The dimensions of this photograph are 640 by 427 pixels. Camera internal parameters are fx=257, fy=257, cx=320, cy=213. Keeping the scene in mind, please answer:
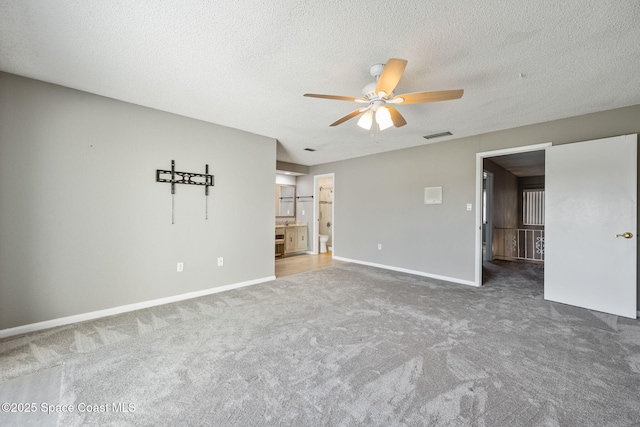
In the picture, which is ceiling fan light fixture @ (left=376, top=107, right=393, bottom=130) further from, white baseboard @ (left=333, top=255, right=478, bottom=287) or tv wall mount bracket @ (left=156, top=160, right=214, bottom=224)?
white baseboard @ (left=333, top=255, right=478, bottom=287)

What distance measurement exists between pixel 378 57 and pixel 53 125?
3.25 meters

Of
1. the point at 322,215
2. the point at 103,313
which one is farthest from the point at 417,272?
the point at 103,313

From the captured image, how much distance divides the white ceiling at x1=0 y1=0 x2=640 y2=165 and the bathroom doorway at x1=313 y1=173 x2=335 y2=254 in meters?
3.97

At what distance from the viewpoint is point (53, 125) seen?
8.58ft

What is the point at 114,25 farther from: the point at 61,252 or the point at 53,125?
the point at 61,252

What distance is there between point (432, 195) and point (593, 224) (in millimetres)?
2060

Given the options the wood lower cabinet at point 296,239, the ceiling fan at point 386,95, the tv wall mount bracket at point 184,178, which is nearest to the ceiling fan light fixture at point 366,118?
the ceiling fan at point 386,95

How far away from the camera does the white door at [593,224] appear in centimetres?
291

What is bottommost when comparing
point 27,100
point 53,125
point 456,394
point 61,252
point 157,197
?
point 456,394

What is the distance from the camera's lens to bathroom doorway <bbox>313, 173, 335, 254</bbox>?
7075 mm

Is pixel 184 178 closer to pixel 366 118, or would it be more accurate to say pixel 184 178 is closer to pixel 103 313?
pixel 103 313

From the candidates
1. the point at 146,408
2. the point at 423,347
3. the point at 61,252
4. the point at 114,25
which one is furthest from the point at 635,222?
the point at 61,252

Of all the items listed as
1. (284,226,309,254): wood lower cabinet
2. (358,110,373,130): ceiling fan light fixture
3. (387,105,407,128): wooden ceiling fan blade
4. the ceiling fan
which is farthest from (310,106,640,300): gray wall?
(358,110,373,130): ceiling fan light fixture

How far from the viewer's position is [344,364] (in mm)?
2000
